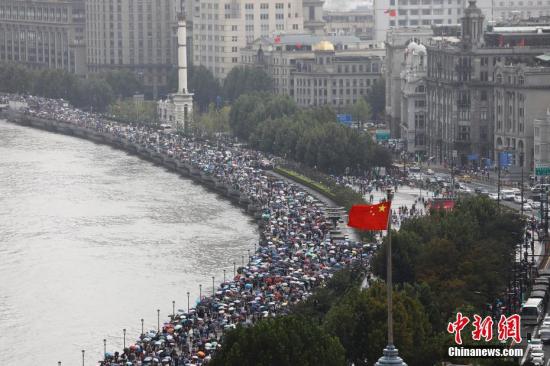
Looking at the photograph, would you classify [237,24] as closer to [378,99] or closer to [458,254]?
[378,99]

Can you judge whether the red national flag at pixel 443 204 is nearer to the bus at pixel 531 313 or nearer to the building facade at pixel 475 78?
the bus at pixel 531 313

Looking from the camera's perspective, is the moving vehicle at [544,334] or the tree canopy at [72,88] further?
the tree canopy at [72,88]

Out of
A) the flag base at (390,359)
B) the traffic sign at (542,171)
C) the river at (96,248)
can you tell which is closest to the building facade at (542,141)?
the traffic sign at (542,171)

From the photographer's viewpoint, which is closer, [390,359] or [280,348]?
[390,359]

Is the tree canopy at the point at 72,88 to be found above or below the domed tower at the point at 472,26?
below

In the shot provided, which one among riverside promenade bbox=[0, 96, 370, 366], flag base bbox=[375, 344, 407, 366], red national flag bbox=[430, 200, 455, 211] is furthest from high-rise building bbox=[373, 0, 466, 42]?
flag base bbox=[375, 344, 407, 366]

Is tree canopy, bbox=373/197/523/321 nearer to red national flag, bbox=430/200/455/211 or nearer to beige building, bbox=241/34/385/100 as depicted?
red national flag, bbox=430/200/455/211

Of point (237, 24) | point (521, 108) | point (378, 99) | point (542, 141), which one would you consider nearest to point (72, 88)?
point (237, 24)
